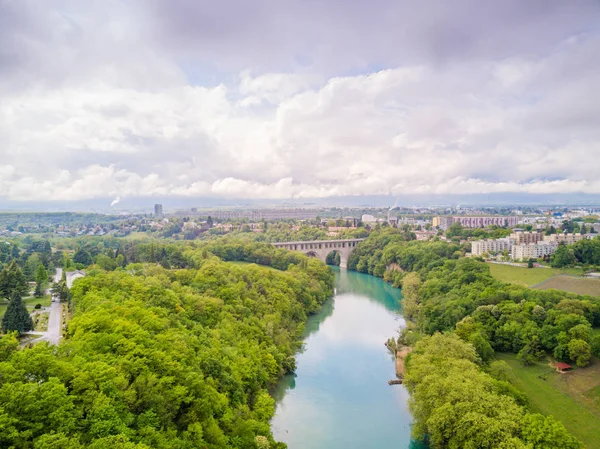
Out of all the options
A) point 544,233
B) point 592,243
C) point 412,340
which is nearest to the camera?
point 412,340

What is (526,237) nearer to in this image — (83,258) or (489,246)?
(489,246)

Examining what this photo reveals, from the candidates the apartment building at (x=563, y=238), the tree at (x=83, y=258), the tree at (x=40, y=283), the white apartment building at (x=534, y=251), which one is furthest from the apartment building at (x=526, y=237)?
the tree at (x=40, y=283)

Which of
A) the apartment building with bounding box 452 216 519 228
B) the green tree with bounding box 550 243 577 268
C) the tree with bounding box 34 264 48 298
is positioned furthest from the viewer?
the apartment building with bounding box 452 216 519 228

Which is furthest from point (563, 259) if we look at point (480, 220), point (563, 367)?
point (480, 220)

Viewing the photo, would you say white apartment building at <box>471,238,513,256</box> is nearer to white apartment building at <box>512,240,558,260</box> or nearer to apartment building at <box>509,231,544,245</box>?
apartment building at <box>509,231,544,245</box>

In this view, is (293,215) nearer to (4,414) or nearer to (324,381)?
(324,381)

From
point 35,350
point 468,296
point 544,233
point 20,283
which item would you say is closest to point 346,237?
point 544,233

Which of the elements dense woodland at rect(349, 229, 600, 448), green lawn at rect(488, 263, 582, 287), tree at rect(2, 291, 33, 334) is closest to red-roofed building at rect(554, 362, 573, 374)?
dense woodland at rect(349, 229, 600, 448)
